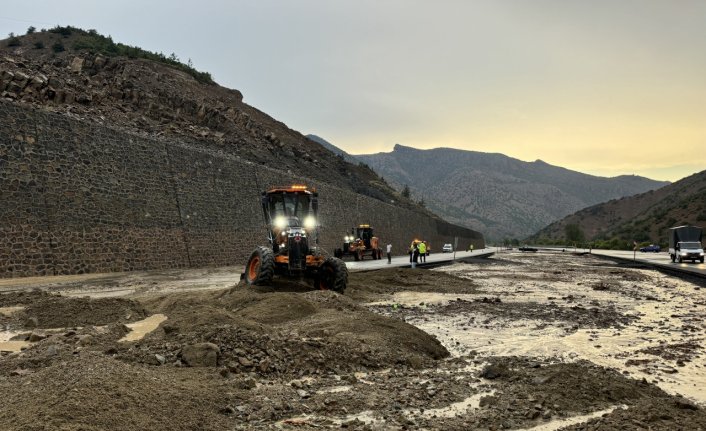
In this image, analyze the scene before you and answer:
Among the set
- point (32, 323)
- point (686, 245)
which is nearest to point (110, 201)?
point (32, 323)

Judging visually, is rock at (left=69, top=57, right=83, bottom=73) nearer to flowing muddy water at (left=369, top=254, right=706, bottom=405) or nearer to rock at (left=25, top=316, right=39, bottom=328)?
rock at (left=25, top=316, right=39, bottom=328)

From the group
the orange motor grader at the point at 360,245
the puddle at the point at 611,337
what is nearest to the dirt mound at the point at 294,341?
the puddle at the point at 611,337

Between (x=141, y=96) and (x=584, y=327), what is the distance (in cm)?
3971

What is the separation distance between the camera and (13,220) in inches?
675

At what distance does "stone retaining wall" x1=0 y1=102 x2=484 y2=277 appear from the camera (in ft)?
57.9

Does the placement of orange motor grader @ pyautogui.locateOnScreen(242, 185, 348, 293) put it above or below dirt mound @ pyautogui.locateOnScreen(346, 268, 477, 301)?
above

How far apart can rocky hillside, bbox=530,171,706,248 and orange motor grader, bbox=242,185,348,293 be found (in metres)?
83.2

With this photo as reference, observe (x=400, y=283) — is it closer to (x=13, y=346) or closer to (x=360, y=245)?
(x=13, y=346)

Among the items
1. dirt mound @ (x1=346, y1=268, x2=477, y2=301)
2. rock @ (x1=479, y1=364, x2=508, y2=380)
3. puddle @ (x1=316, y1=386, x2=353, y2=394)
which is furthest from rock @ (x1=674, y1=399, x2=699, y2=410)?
dirt mound @ (x1=346, y1=268, x2=477, y2=301)

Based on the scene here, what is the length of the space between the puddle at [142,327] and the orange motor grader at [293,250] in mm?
3211

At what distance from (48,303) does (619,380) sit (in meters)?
Answer: 10.6

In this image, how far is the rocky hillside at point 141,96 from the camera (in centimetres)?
3041

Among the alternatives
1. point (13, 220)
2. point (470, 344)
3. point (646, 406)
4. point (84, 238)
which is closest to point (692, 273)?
point (470, 344)

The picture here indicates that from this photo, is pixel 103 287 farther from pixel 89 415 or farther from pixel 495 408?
pixel 495 408
